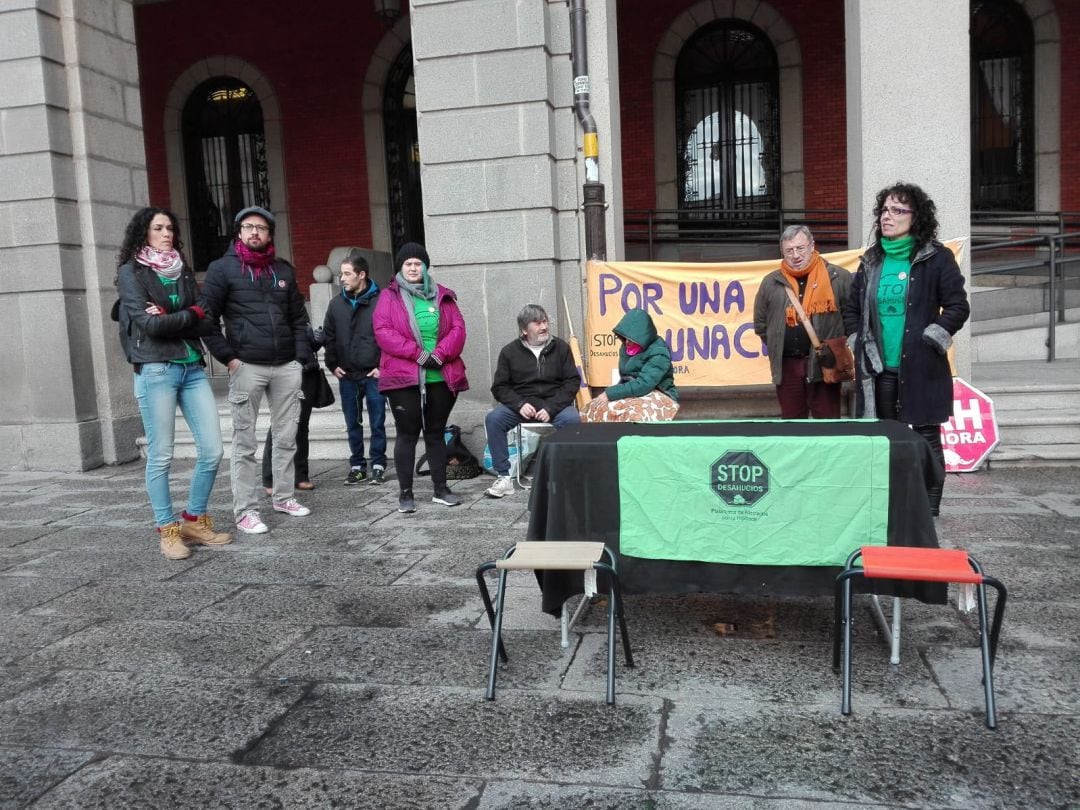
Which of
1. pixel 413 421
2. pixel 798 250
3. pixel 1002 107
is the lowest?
A: pixel 413 421

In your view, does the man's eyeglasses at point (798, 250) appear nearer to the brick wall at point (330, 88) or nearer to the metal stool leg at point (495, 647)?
the metal stool leg at point (495, 647)

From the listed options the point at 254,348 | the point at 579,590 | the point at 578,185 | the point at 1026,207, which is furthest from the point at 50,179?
the point at 1026,207

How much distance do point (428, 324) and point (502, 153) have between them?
2266mm

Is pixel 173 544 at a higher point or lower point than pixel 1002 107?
lower

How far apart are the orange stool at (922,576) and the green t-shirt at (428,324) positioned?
3715mm

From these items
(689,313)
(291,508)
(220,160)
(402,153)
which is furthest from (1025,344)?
(220,160)

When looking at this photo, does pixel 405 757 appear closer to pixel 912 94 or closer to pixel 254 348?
pixel 254 348

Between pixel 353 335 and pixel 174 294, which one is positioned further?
pixel 353 335

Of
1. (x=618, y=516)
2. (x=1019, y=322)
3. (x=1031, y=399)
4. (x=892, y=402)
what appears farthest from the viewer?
(x=1019, y=322)

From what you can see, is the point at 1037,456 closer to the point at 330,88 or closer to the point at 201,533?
the point at 201,533

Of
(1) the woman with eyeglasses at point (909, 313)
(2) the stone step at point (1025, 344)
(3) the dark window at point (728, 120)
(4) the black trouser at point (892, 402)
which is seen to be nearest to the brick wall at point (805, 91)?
(3) the dark window at point (728, 120)

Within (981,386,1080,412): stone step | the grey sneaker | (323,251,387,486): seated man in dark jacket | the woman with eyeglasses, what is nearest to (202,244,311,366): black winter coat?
(323,251,387,486): seated man in dark jacket

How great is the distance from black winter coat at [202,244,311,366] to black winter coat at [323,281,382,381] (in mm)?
1363

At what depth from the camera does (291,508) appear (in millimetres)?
6449
